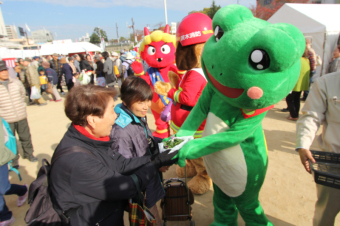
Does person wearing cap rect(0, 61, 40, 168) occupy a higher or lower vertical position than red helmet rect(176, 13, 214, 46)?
lower

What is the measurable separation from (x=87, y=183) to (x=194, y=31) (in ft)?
6.04

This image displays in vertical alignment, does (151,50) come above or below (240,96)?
above

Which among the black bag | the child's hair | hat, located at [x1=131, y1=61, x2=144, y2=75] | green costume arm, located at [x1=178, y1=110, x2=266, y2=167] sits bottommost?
the black bag

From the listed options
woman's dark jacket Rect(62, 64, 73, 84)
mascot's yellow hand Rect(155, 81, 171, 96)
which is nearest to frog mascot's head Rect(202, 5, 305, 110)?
mascot's yellow hand Rect(155, 81, 171, 96)

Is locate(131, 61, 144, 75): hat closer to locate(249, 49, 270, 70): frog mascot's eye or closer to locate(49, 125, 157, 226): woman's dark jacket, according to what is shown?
locate(49, 125, 157, 226): woman's dark jacket

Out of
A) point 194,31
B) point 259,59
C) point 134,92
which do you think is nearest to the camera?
point 259,59

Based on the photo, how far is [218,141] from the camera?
4.57ft

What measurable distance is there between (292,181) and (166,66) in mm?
2903

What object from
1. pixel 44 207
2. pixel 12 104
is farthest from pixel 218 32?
pixel 12 104

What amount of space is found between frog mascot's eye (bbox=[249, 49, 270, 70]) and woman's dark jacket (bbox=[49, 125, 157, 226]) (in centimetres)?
101

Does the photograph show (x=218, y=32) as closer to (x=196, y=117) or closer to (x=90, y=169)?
(x=196, y=117)

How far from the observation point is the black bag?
1236 mm

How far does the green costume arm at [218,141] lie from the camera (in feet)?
4.52

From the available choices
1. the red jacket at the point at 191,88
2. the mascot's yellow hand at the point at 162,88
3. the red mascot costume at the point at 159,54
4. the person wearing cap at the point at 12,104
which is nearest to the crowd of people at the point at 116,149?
the red jacket at the point at 191,88
